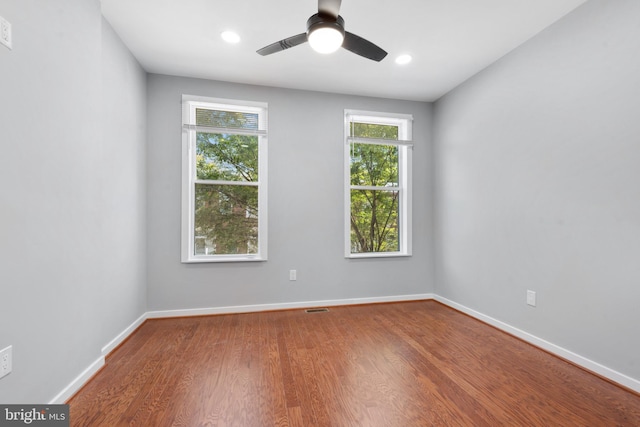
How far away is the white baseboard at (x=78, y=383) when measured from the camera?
1.62 metres

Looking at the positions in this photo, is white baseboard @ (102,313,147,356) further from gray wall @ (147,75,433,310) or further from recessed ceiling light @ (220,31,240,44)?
recessed ceiling light @ (220,31,240,44)

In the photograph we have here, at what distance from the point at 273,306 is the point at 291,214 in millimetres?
1154

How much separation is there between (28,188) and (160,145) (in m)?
1.86

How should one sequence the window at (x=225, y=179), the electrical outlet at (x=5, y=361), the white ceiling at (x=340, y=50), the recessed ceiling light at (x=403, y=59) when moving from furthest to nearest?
the window at (x=225, y=179) → the recessed ceiling light at (x=403, y=59) → the white ceiling at (x=340, y=50) → the electrical outlet at (x=5, y=361)

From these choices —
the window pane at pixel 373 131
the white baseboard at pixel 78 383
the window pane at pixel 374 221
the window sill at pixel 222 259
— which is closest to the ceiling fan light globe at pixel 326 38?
the window pane at pixel 373 131

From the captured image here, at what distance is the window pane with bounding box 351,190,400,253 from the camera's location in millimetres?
3742

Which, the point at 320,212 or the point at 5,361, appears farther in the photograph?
the point at 320,212

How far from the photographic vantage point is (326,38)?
5.57 feet

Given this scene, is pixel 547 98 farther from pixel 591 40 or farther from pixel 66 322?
pixel 66 322

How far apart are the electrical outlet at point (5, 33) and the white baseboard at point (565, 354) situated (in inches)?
158

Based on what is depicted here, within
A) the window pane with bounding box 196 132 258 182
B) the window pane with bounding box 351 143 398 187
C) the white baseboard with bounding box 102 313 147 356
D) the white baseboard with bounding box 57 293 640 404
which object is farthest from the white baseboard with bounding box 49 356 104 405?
A: the window pane with bounding box 351 143 398 187

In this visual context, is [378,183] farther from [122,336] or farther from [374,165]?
[122,336]

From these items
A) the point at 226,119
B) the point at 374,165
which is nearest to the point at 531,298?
the point at 374,165

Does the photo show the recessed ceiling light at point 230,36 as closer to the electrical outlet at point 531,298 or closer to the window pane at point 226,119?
the window pane at point 226,119
